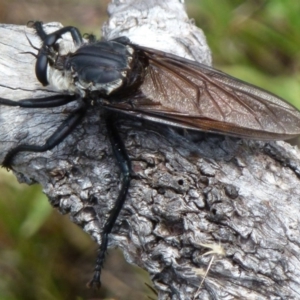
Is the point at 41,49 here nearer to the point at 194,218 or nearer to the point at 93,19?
the point at 194,218

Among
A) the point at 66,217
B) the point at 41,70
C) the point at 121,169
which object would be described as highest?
the point at 41,70

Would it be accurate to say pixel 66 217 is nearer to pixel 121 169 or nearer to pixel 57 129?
pixel 57 129

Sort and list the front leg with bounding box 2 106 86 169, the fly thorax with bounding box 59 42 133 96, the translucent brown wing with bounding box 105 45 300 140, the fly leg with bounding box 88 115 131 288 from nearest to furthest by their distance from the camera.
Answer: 1. the fly leg with bounding box 88 115 131 288
2. the front leg with bounding box 2 106 86 169
3. the translucent brown wing with bounding box 105 45 300 140
4. the fly thorax with bounding box 59 42 133 96

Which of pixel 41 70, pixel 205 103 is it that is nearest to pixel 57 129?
pixel 41 70

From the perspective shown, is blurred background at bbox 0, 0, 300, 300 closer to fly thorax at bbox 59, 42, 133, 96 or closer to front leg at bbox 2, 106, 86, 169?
front leg at bbox 2, 106, 86, 169

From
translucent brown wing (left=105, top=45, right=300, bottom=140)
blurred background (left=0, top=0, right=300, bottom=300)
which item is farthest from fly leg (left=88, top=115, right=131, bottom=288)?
blurred background (left=0, top=0, right=300, bottom=300)

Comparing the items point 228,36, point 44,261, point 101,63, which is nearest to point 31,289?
point 44,261
